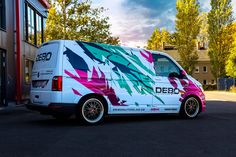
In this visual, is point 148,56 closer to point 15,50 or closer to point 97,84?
point 97,84

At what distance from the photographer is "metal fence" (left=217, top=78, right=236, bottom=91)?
54.1 m

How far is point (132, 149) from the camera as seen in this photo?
6953 millimetres

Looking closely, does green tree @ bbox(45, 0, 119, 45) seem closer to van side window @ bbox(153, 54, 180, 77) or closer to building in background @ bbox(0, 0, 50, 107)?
building in background @ bbox(0, 0, 50, 107)

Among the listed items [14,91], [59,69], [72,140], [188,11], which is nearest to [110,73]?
[59,69]

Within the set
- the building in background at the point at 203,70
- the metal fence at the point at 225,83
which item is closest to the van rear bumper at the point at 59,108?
the metal fence at the point at 225,83

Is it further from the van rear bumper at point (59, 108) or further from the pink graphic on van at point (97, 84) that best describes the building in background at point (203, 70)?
the van rear bumper at point (59, 108)

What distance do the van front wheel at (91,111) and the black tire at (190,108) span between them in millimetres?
2825

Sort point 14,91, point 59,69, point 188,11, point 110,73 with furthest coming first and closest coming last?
point 188,11
point 14,91
point 110,73
point 59,69

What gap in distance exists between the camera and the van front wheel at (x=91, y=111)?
10359 millimetres

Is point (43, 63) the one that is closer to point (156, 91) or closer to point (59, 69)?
point (59, 69)

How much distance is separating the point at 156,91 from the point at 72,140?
4.39 meters

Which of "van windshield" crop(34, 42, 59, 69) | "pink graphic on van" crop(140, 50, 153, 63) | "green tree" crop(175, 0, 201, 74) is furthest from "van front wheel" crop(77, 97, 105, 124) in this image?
"green tree" crop(175, 0, 201, 74)

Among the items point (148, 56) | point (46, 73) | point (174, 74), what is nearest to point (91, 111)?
point (46, 73)

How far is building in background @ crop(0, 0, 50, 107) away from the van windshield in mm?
7487
